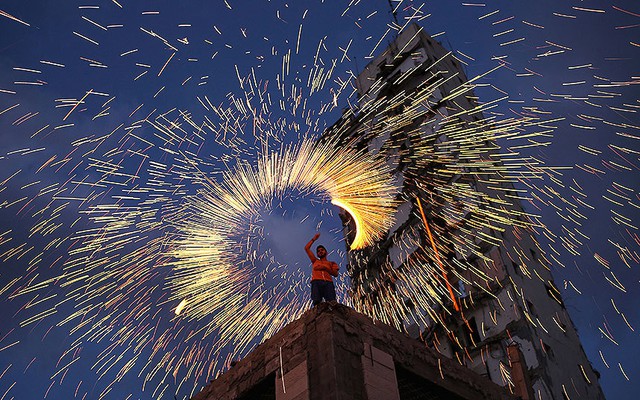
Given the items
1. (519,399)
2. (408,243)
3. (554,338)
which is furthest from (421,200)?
(519,399)

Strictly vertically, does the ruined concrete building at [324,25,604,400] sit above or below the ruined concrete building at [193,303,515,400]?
below

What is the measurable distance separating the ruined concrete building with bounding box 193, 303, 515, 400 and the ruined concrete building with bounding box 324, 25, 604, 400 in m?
8.28

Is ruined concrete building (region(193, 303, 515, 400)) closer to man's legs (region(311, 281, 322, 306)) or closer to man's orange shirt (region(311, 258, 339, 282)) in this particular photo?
man's legs (region(311, 281, 322, 306))

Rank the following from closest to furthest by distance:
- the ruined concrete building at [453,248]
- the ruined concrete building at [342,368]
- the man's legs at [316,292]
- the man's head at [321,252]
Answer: the ruined concrete building at [342,368]
the man's legs at [316,292]
the man's head at [321,252]
the ruined concrete building at [453,248]

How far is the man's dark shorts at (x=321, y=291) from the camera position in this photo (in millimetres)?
11906

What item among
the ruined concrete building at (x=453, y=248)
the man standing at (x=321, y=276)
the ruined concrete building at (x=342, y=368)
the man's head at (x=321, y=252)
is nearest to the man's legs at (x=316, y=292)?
the man standing at (x=321, y=276)

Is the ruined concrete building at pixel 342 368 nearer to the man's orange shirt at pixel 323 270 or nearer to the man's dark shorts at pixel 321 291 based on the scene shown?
the man's dark shorts at pixel 321 291

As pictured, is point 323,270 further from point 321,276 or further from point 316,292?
point 316,292

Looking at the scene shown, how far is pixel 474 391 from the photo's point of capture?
460 inches

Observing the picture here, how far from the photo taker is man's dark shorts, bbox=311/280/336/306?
39.1 ft

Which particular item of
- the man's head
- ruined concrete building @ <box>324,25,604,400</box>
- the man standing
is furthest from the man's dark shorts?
ruined concrete building @ <box>324,25,604,400</box>

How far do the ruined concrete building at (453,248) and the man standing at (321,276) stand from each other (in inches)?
325

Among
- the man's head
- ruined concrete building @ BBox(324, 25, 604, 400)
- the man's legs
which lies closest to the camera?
the man's legs

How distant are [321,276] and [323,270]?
24 cm
